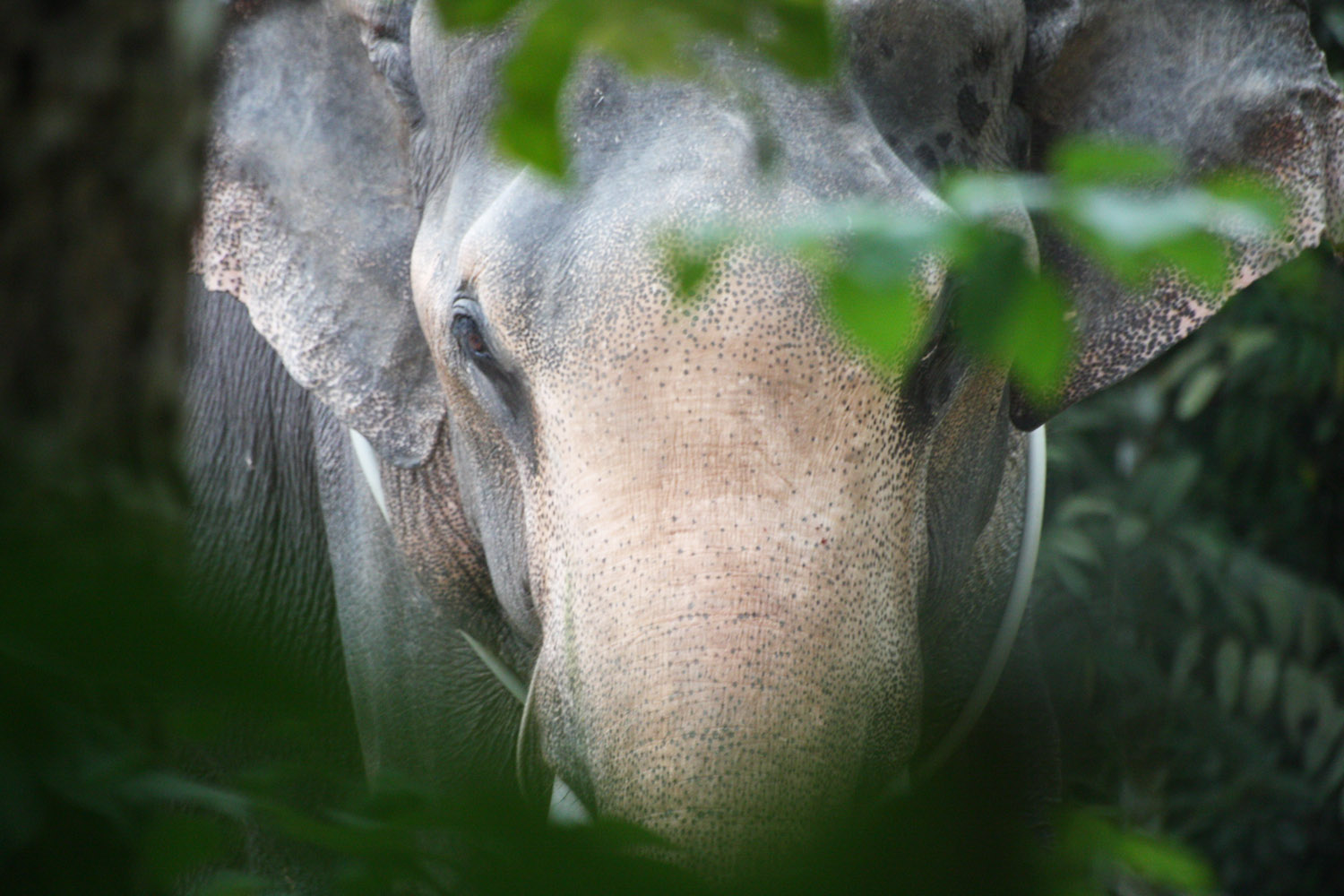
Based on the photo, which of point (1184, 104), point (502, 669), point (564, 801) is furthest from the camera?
point (502, 669)

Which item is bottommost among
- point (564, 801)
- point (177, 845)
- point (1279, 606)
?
point (1279, 606)

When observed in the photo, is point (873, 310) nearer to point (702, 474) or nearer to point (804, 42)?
point (804, 42)

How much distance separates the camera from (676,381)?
130cm

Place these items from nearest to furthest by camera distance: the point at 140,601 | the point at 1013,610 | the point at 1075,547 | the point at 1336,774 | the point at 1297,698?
the point at 140,601 < the point at 1013,610 < the point at 1336,774 < the point at 1297,698 < the point at 1075,547

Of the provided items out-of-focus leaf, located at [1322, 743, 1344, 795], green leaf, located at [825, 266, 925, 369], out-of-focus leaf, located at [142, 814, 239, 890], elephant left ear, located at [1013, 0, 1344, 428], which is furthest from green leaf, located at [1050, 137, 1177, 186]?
out-of-focus leaf, located at [1322, 743, 1344, 795]

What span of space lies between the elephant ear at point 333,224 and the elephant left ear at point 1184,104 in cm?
80

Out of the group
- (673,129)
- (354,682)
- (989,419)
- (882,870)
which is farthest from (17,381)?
(354,682)

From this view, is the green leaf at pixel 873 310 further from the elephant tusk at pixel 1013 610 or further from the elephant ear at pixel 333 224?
the elephant tusk at pixel 1013 610

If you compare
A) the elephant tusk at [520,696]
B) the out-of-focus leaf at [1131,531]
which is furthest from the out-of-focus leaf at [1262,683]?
the elephant tusk at [520,696]

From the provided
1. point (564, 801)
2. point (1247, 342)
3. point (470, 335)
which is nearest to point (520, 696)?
point (564, 801)

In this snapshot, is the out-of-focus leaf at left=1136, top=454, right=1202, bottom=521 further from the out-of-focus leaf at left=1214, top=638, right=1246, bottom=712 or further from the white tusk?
the white tusk

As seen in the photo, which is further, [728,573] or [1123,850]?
[728,573]

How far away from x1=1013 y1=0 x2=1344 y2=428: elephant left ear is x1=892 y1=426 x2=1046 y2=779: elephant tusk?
29 cm

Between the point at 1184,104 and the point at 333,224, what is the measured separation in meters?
1.11
